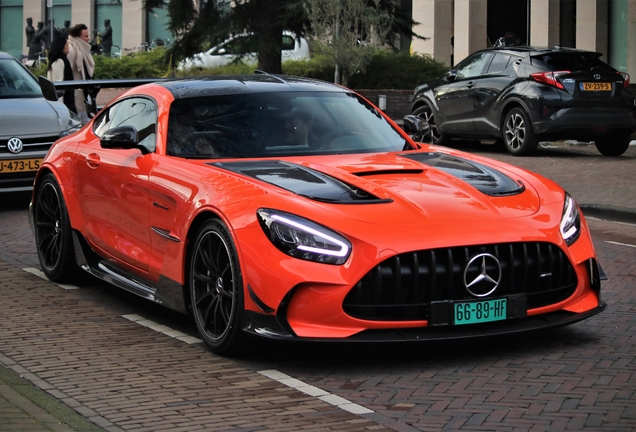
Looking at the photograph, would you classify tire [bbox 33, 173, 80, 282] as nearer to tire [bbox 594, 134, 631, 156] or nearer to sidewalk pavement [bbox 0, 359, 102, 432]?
sidewalk pavement [bbox 0, 359, 102, 432]

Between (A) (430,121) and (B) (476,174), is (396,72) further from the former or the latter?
(B) (476,174)

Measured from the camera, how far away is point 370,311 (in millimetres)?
5844

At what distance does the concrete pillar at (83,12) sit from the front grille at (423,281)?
5446cm

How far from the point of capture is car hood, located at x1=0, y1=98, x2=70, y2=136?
1285 cm

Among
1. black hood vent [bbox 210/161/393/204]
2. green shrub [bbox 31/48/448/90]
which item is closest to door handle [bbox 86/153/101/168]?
black hood vent [bbox 210/161/393/204]

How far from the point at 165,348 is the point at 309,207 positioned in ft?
4.31

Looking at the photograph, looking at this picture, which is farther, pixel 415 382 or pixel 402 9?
pixel 402 9

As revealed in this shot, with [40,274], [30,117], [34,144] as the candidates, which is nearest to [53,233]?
[40,274]

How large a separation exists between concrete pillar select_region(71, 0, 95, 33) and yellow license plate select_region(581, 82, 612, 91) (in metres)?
44.2

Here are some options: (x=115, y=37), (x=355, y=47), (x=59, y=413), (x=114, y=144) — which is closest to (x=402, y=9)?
(x=355, y=47)

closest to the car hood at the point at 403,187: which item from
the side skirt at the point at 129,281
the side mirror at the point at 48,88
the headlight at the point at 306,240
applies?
the headlight at the point at 306,240

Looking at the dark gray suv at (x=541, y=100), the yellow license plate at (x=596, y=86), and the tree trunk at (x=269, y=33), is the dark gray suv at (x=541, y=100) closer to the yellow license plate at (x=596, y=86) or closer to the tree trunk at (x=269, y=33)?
the yellow license plate at (x=596, y=86)

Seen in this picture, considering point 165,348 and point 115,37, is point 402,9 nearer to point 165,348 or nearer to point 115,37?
point 165,348

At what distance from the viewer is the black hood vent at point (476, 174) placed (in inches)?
256
